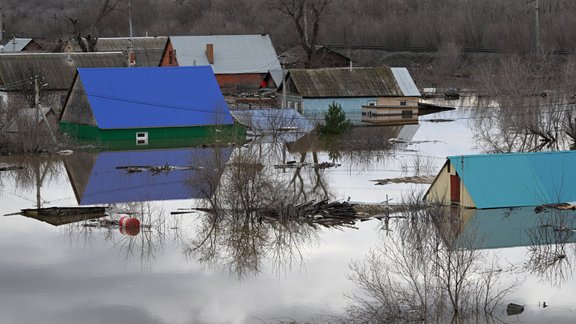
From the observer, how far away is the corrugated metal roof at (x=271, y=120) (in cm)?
3031

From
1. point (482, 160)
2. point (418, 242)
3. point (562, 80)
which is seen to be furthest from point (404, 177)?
point (562, 80)

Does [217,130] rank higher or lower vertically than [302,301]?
higher

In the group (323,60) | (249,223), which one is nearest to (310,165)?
(249,223)

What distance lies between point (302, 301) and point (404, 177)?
28.8ft

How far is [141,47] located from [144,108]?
20.9 metres

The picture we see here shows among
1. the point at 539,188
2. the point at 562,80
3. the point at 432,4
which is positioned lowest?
the point at 539,188

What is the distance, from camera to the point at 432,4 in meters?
69.7

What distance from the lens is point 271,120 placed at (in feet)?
99.8

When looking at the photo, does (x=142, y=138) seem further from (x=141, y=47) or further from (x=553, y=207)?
(x=141, y=47)

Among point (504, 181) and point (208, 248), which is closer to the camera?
point (208, 248)

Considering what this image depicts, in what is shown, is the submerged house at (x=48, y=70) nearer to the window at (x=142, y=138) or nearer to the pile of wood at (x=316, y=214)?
the window at (x=142, y=138)

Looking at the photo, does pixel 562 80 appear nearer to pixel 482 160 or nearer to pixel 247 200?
pixel 482 160

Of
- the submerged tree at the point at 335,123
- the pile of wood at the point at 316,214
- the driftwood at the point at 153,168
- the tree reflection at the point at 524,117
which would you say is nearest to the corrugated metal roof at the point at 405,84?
the tree reflection at the point at 524,117

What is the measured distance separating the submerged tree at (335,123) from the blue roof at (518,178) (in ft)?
38.6
